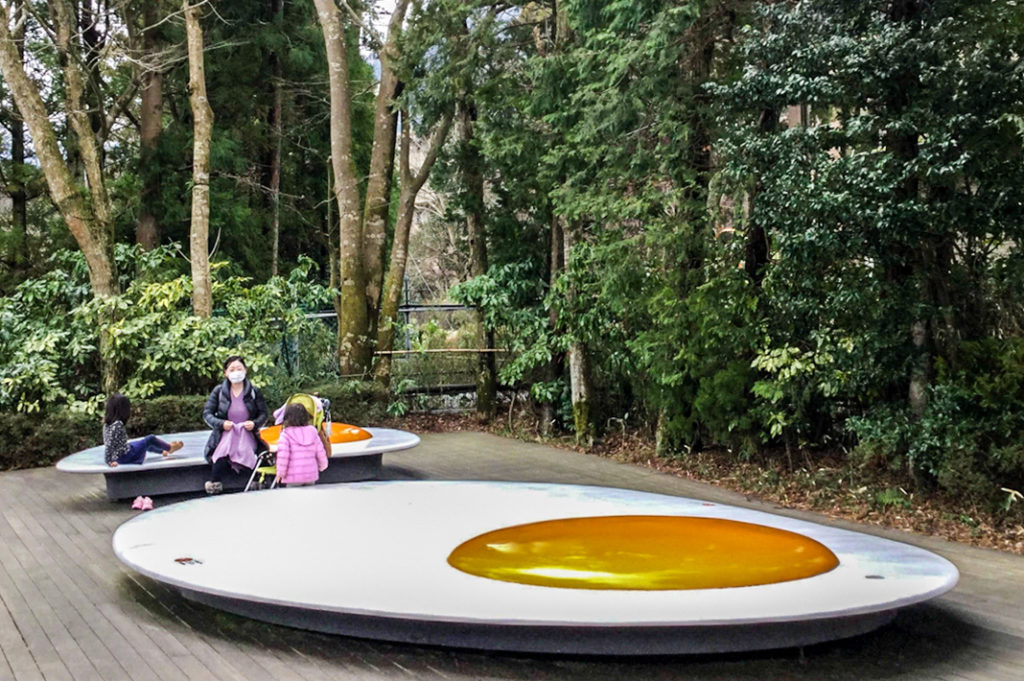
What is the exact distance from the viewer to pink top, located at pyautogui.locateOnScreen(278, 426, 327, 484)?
7.86m

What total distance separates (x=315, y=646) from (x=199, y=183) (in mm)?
10147

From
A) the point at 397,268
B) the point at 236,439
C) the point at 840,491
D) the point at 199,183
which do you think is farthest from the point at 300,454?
the point at 397,268

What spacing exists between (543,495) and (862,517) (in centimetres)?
276

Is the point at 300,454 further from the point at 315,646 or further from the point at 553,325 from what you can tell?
the point at 553,325

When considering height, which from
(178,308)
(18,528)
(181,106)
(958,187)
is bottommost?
(18,528)

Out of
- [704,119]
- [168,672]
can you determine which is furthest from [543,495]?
[704,119]

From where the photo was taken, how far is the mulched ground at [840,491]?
7389mm

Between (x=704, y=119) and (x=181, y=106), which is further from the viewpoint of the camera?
(x=181, y=106)

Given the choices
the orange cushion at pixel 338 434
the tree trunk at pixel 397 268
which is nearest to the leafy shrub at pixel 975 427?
the orange cushion at pixel 338 434

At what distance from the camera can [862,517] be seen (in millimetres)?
8047

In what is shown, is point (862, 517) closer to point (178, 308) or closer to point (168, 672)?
point (168, 672)

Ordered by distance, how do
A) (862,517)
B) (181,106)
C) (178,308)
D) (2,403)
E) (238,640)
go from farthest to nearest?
(181,106) < (178,308) < (2,403) < (862,517) < (238,640)

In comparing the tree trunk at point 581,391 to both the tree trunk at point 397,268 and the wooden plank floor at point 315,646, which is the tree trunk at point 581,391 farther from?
the wooden plank floor at point 315,646

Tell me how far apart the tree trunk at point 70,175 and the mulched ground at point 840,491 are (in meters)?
6.82
